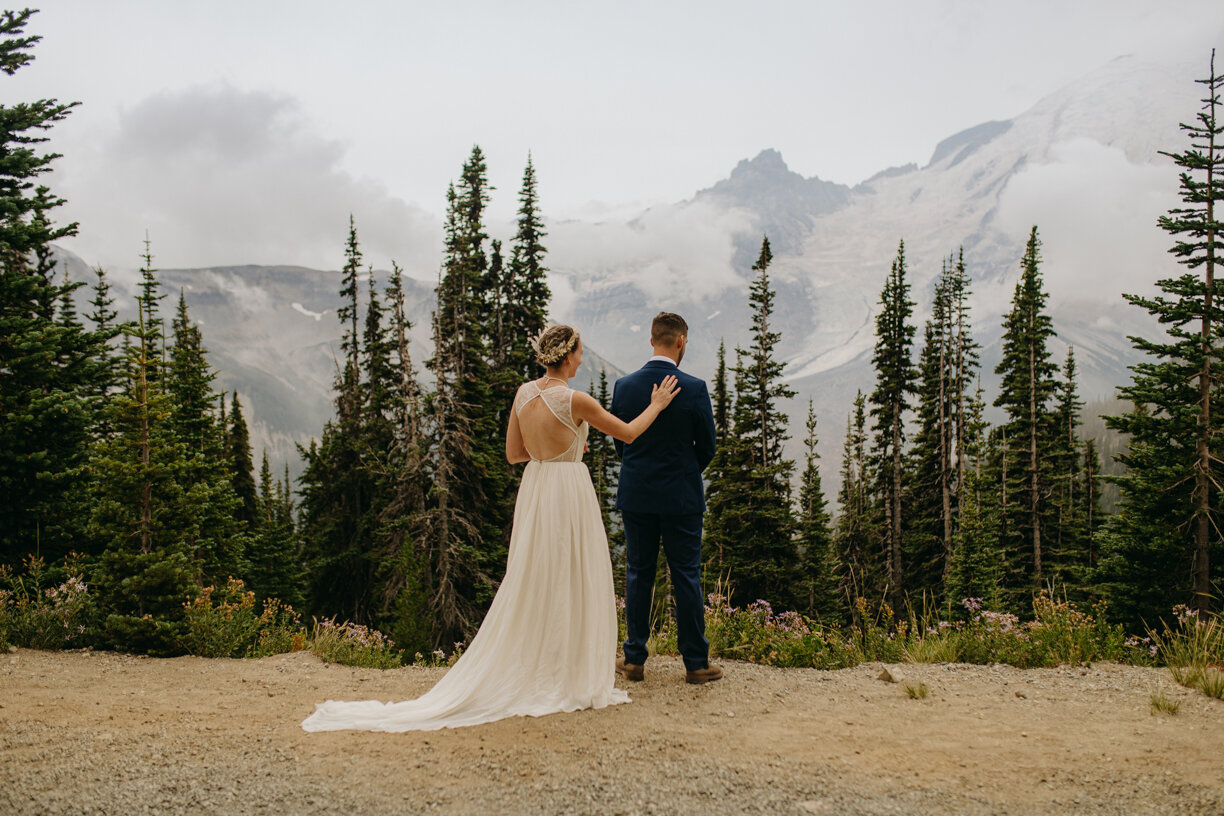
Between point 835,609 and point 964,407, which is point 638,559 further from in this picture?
point 964,407

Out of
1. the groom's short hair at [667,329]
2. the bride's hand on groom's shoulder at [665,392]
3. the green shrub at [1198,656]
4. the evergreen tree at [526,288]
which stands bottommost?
the green shrub at [1198,656]

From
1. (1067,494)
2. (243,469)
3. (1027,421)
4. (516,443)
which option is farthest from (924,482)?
(516,443)

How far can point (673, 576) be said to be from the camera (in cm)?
601

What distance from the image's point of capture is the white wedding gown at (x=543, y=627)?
208 inches

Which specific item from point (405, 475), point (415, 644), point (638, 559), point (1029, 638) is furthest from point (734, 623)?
→ point (405, 475)

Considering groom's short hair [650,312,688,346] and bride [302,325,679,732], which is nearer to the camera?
bride [302,325,679,732]

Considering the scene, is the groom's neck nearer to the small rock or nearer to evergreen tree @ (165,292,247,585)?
the small rock

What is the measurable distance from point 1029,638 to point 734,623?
2987 millimetres

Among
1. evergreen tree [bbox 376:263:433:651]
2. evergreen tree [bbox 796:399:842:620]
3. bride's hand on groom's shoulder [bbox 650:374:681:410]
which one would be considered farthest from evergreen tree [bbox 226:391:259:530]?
Result: bride's hand on groom's shoulder [bbox 650:374:681:410]

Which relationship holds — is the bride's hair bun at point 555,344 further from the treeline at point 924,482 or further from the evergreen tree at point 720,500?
the evergreen tree at point 720,500

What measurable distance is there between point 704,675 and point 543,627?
1.53m

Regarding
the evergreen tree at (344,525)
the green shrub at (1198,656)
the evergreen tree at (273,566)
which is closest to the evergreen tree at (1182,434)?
the green shrub at (1198,656)

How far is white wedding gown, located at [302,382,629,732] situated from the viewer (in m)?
5.27

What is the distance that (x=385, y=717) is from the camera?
16.9ft
